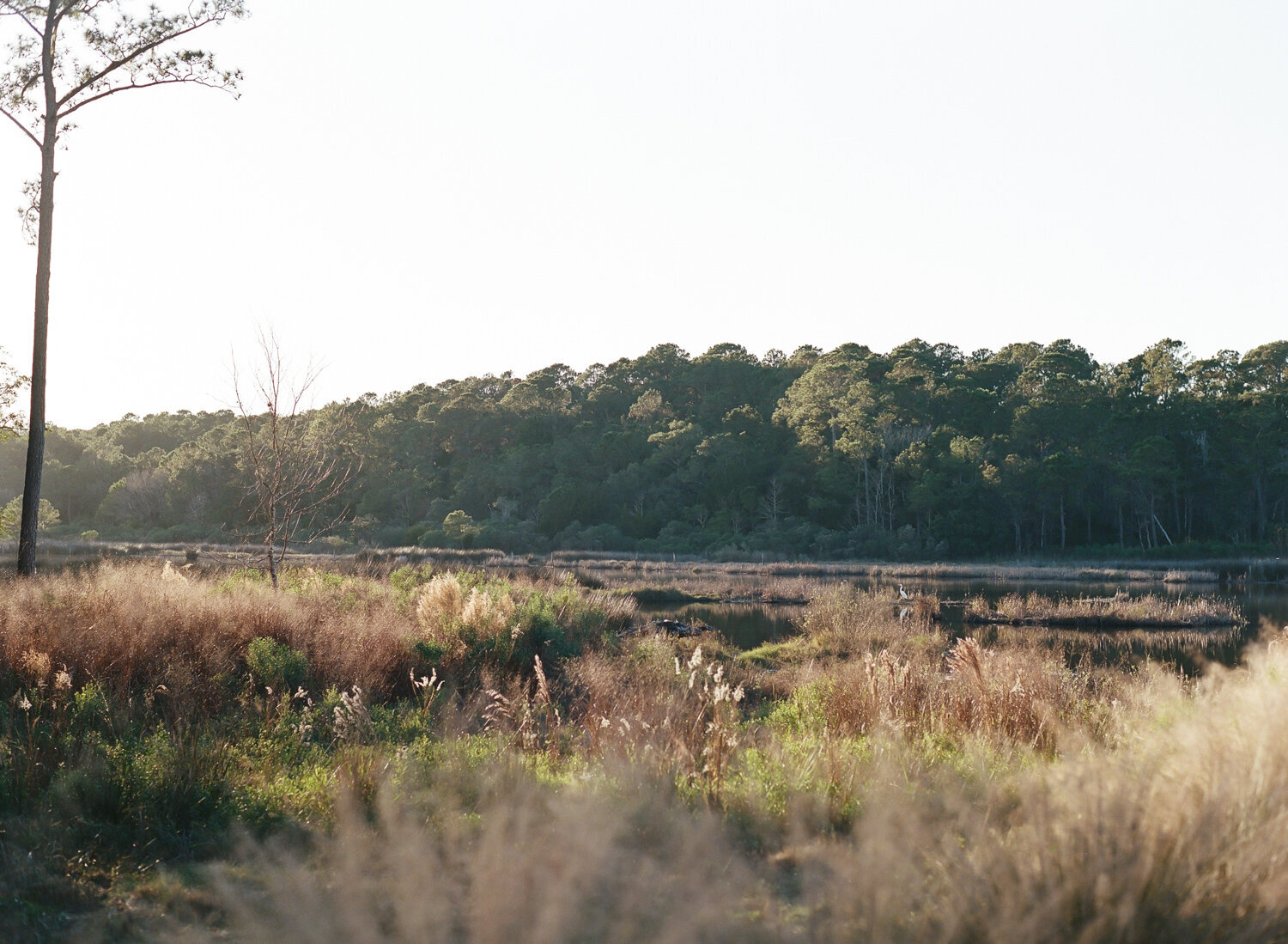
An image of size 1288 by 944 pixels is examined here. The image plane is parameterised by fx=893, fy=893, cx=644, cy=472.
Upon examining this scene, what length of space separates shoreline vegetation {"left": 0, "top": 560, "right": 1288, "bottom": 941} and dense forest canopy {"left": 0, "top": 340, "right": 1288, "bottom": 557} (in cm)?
4846

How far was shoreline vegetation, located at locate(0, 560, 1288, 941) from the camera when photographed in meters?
3.14

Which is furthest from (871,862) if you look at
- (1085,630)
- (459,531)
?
(459,531)

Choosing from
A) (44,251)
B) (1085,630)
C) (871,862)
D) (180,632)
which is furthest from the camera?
(1085,630)

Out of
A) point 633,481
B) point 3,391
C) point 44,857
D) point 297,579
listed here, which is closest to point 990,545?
point 633,481

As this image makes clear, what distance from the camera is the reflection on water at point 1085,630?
749 inches

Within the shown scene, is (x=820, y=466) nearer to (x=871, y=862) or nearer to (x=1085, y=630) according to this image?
(x=1085, y=630)

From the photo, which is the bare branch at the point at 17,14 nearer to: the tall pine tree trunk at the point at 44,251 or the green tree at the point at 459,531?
the tall pine tree trunk at the point at 44,251

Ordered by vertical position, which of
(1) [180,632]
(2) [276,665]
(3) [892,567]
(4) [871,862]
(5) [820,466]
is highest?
(5) [820,466]

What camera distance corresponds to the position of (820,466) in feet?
232

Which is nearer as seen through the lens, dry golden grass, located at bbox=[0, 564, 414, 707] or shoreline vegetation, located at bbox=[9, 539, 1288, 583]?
dry golden grass, located at bbox=[0, 564, 414, 707]

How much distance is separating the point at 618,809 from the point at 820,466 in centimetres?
6762

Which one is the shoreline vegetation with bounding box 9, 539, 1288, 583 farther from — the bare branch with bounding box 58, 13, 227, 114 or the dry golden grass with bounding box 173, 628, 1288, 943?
the dry golden grass with bounding box 173, 628, 1288, 943

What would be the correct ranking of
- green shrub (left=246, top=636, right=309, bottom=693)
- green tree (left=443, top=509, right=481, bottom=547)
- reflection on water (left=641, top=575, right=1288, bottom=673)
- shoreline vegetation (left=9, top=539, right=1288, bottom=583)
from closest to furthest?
green shrub (left=246, top=636, right=309, bottom=693) → reflection on water (left=641, top=575, right=1288, bottom=673) → shoreline vegetation (left=9, top=539, right=1288, bottom=583) → green tree (left=443, top=509, right=481, bottom=547)

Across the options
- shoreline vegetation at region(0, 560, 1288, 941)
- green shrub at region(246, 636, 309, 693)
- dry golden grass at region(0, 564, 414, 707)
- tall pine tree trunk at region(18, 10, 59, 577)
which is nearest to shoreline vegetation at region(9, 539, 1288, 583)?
tall pine tree trunk at region(18, 10, 59, 577)
